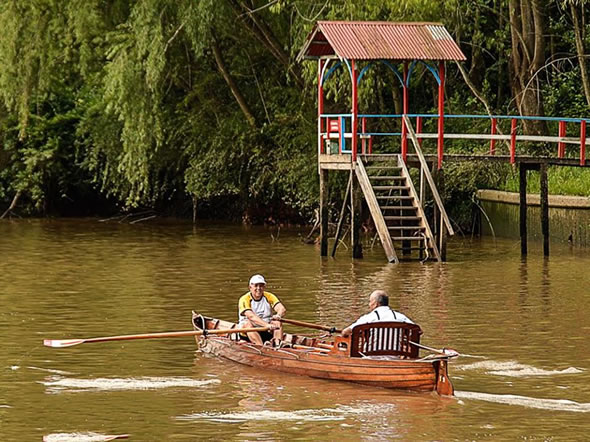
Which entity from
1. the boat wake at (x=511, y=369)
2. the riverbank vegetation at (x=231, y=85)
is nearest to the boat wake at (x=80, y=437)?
the boat wake at (x=511, y=369)

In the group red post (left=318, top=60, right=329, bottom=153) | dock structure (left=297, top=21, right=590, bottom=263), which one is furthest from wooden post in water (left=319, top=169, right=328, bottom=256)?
red post (left=318, top=60, right=329, bottom=153)

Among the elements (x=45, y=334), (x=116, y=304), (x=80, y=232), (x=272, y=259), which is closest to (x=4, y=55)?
(x=80, y=232)

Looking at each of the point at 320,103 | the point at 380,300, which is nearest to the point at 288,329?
the point at 380,300

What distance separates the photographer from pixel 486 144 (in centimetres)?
3484

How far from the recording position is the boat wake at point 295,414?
538 inches

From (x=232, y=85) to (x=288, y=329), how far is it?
18414mm

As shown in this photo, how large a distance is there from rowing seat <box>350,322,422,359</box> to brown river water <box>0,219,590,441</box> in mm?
439

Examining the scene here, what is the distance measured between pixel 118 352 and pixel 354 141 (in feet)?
38.4

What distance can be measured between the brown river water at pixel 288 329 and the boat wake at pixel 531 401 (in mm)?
30

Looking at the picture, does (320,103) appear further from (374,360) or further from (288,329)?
(374,360)

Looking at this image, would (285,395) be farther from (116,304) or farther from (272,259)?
(272,259)

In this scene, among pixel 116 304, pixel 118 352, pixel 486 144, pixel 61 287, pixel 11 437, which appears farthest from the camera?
pixel 486 144

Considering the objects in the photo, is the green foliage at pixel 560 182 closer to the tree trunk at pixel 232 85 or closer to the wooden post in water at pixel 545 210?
the wooden post in water at pixel 545 210

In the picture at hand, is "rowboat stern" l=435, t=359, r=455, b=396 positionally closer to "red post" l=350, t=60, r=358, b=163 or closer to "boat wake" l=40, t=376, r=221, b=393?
"boat wake" l=40, t=376, r=221, b=393
